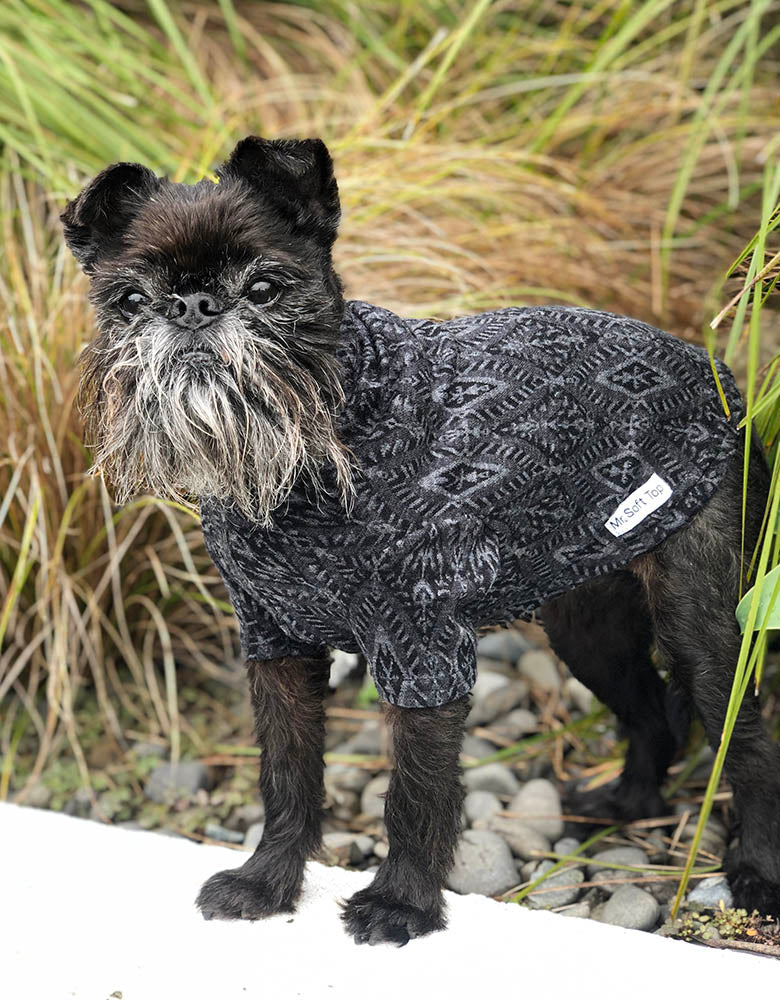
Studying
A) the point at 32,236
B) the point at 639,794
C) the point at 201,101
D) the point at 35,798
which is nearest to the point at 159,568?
the point at 35,798

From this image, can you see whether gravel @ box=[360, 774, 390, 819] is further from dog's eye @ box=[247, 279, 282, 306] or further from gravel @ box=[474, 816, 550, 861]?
dog's eye @ box=[247, 279, 282, 306]

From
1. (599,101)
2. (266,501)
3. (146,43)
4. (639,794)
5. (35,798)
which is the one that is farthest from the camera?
(146,43)

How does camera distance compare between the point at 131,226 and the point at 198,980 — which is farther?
the point at 198,980

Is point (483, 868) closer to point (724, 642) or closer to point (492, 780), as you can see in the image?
point (492, 780)

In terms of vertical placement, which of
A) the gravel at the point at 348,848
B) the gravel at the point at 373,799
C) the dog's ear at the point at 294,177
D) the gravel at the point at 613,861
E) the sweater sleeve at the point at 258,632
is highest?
the dog's ear at the point at 294,177

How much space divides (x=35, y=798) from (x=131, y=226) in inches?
86.4

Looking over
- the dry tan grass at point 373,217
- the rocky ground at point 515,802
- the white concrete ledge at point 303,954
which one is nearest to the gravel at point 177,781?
the rocky ground at point 515,802

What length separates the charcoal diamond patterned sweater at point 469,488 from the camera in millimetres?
2303

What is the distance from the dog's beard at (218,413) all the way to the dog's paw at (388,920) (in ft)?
2.86

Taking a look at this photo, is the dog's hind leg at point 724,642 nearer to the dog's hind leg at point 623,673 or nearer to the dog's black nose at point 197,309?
the dog's hind leg at point 623,673

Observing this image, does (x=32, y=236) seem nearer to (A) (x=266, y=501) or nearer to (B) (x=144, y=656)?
(B) (x=144, y=656)

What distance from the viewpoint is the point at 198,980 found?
2473mm

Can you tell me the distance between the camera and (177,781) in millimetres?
3779

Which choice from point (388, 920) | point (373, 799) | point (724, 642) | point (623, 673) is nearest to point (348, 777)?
point (373, 799)
